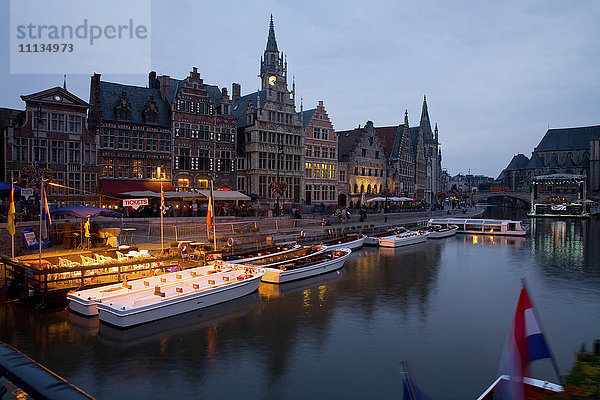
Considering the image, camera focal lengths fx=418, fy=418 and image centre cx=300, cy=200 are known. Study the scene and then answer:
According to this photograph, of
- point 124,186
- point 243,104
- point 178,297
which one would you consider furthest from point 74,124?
point 178,297

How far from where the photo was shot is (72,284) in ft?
54.7

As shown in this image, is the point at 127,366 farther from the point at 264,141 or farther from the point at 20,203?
the point at 264,141

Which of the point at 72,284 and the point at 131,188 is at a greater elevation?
the point at 131,188

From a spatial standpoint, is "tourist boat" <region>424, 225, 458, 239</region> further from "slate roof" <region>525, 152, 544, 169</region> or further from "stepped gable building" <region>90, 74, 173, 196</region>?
"slate roof" <region>525, 152, 544, 169</region>

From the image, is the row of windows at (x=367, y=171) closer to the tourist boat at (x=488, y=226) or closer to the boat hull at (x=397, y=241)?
the tourist boat at (x=488, y=226)

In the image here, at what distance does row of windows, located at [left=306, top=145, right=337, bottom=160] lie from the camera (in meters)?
53.0

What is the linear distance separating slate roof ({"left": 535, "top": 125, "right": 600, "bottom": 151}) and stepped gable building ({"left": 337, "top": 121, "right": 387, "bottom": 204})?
287 ft

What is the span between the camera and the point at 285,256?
2509 cm

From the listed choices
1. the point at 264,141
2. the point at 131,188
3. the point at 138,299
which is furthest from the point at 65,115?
the point at 138,299

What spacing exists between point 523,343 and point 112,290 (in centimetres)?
1440

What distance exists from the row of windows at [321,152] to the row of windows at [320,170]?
1142 mm

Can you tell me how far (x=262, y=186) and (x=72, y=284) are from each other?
31.3m

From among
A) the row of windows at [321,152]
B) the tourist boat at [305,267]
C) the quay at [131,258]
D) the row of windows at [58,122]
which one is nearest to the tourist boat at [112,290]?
the quay at [131,258]

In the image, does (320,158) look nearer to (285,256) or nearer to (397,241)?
(397,241)
